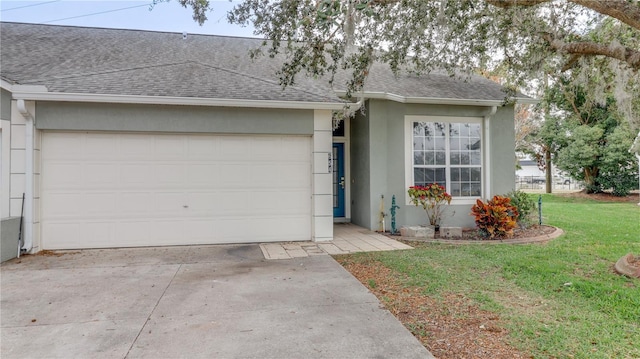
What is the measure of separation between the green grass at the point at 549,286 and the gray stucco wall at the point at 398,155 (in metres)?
1.69

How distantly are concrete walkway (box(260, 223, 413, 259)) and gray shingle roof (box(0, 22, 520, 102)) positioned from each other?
110 inches

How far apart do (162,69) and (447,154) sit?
264 inches

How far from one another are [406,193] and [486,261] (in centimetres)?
286

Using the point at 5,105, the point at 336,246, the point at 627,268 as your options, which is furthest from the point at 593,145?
the point at 5,105

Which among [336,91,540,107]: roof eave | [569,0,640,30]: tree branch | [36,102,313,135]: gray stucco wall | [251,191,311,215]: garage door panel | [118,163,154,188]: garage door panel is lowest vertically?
[251,191,311,215]: garage door panel

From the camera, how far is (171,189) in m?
6.52

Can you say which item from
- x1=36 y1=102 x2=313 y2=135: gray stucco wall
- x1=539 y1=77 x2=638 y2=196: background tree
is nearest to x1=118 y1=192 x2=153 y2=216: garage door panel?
x1=36 y1=102 x2=313 y2=135: gray stucco wall

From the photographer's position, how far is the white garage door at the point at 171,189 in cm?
620

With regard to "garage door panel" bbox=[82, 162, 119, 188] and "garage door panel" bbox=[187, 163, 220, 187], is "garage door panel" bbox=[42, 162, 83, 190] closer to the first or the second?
"garage door panel" bbox=[82, 162, 119, 188]

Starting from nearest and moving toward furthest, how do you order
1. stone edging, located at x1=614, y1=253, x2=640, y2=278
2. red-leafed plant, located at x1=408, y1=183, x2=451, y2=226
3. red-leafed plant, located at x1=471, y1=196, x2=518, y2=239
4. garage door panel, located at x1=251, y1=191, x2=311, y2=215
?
1. stone edging, located at x1=614, y1=253, x2=640, y2=278
2. garage door panel, located at x1=251, y1=191, x2=311, y2=215
3. red-leafed plant, located at x1=471, y1=196, x2=518, y2=239
4. red-leafed plant, located at x1=408, y1=183, x2=451, y2=226

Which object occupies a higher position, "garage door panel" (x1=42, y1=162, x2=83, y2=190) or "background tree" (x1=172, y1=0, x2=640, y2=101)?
"background tree" (x1=172, y1=0, x2=640, y2=101)

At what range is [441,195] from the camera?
758cm

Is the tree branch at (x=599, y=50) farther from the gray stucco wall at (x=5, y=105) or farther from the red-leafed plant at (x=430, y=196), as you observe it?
the gray stucco wall at (x=5, y=105)

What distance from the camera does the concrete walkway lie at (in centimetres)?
600
